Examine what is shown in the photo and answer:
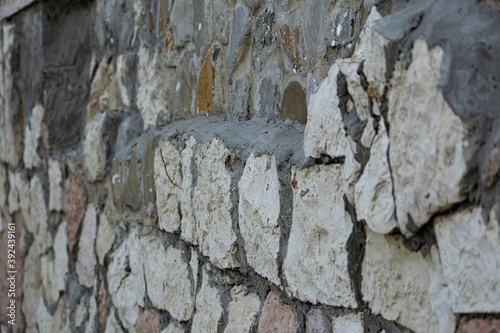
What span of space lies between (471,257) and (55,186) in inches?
86.6

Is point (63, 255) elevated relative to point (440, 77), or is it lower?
lower

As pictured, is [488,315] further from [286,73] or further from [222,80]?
[222,80]

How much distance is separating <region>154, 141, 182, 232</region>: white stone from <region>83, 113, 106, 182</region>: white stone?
51 centimetres

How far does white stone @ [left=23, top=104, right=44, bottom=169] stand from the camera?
2.59m

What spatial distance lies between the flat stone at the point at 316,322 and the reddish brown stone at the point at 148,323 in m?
0.80

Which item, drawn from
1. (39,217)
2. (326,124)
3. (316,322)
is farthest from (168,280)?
(39,217)

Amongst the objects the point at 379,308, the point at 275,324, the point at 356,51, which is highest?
the point at 356,51

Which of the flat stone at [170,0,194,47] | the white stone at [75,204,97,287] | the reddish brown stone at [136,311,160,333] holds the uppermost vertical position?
the flat stone at [170,0,194,47]

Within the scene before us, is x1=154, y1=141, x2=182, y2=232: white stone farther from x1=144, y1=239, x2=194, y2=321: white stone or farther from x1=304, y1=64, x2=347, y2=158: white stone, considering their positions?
x1=304, y1=64, x2=347, y2=158: white stone

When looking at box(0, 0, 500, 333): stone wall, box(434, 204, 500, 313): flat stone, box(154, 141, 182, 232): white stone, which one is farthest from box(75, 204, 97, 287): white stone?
box(434, 204, 500, 313): flat stone

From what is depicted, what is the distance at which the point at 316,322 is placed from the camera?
3.25 ft

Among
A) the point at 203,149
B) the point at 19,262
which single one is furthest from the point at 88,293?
the point at 203,149

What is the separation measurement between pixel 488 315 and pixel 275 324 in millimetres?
560

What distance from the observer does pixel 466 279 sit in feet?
2.12
